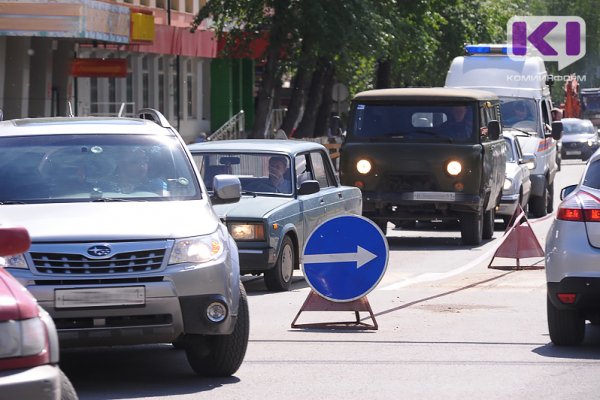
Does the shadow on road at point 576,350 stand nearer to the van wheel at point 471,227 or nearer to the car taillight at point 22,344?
the car taillight at point 22,344

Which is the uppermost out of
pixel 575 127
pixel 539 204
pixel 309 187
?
pixel 309 187

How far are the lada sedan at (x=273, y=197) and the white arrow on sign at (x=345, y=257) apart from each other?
3051 mm

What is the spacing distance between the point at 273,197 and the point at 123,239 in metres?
7.40

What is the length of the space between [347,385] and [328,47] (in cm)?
3132

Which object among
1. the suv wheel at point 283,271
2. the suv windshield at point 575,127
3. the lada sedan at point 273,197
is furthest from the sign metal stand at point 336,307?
the suv windshield at point 575,127

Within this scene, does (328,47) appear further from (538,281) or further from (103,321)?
(103,321)

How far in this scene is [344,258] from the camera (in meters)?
12.2

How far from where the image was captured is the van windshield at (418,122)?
22.8 meters

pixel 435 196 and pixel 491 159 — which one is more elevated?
pixel 491 159

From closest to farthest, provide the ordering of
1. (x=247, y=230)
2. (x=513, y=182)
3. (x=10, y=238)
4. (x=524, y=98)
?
(x=10, y=238) → (x=247, y=230) → (x=513, y=182) → (x=524, y=98)

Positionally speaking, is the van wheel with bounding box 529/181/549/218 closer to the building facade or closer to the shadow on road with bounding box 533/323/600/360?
the building facade

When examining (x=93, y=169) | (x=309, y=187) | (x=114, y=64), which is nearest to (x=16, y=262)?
(x=93, y=169)

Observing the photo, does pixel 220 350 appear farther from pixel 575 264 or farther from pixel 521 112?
pixel 521 112

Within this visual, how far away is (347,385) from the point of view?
367 inches
